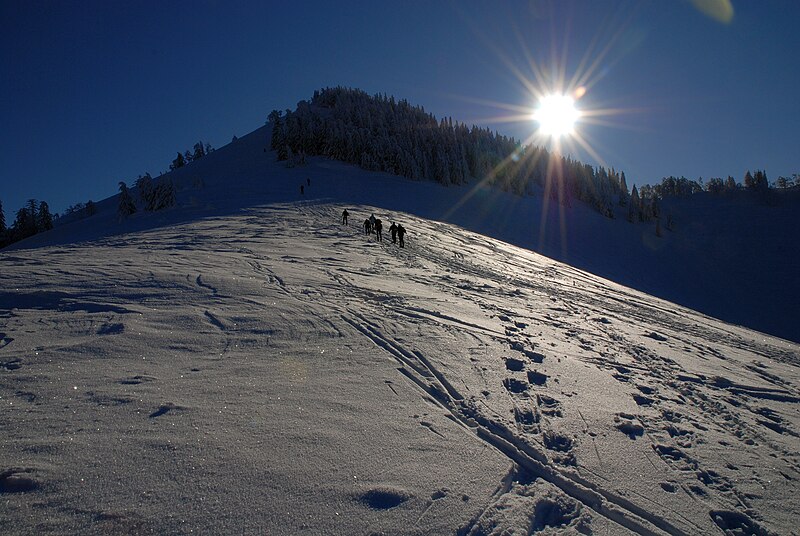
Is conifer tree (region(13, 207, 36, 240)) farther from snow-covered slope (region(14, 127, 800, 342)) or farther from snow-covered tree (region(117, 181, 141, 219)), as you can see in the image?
snow-covered tree (region(117, 181, 141, 219))

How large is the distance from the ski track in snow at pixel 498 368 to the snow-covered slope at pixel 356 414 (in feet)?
0.11

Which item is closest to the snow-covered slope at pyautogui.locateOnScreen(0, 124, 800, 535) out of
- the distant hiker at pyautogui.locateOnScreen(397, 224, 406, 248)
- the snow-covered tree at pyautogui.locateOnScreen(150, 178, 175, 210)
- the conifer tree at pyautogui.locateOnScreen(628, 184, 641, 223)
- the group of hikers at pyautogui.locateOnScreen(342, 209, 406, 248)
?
the distant hiker at pyautogui.locateOnScreen(397, 224, 406, 248)

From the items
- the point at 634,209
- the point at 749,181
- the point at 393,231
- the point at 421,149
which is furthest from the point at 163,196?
the point at 749,181

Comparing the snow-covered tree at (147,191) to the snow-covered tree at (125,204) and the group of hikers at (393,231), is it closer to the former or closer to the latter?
the snow-covered tree at (125,204)

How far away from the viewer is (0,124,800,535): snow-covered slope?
3.24m

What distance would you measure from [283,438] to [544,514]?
2.44 meters

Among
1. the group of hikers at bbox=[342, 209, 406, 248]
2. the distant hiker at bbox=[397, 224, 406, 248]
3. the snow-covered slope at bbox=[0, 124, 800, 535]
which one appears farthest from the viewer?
the group of hikers at bbox=[342, 209, 406, 248]

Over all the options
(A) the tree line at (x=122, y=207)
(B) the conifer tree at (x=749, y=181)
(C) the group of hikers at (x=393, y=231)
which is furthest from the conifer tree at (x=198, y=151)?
(B) the conifer tree at (x=749, y=181)

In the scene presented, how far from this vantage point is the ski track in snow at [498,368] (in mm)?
3850

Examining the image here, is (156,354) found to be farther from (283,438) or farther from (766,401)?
(766,401)

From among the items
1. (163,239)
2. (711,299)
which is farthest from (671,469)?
(711,299)

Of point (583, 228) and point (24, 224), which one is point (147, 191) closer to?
point (24, 224)

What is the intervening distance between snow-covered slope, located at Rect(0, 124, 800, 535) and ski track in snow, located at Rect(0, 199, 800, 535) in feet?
0.11

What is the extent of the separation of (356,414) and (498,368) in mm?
2772
